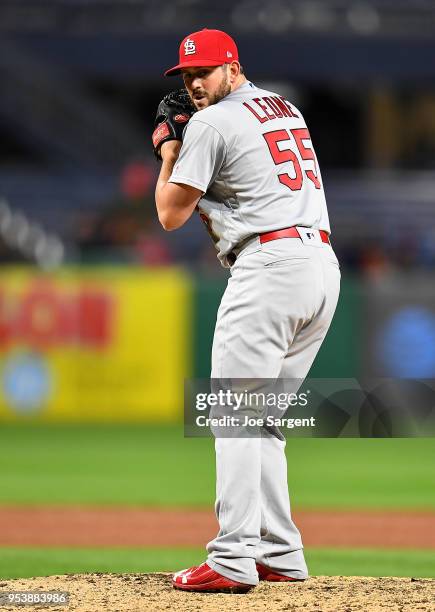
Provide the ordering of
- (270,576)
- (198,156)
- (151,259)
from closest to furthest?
(198,156) → (270,576) → (151,259)

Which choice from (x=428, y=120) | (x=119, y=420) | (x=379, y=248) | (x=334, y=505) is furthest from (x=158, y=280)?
(x=428, y=120)

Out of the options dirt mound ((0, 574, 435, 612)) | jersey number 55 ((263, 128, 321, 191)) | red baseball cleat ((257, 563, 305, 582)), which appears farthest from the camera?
red baseball cleat ((257, 563, 305, 582))

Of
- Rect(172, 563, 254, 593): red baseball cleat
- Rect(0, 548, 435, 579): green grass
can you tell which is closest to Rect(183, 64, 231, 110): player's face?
Rect(172, 563, 254, 593): red baseball cleat

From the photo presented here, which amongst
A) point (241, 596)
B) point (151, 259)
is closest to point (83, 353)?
point (151, 259)

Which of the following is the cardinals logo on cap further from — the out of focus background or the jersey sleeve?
the out of focus background

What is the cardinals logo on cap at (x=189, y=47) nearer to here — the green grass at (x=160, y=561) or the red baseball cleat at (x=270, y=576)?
the red baseball cleat at (x=270, y=576)

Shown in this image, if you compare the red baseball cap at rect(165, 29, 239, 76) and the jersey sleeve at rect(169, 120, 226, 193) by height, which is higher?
the red baseball cap at rect(165, 29, 239, 76)

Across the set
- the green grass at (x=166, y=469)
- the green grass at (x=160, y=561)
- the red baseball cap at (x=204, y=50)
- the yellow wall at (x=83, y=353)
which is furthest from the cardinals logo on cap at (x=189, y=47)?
the yellow wall at (x=83, y=353)

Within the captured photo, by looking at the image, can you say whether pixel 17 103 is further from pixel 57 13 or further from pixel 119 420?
pixel 119 420

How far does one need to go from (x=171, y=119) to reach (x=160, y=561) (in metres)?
2.34

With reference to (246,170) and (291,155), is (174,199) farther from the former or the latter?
(291,155)

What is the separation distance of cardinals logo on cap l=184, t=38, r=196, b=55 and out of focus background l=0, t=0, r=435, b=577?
246cm

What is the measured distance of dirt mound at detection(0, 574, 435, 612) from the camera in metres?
4.43

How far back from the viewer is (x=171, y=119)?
4824mm
